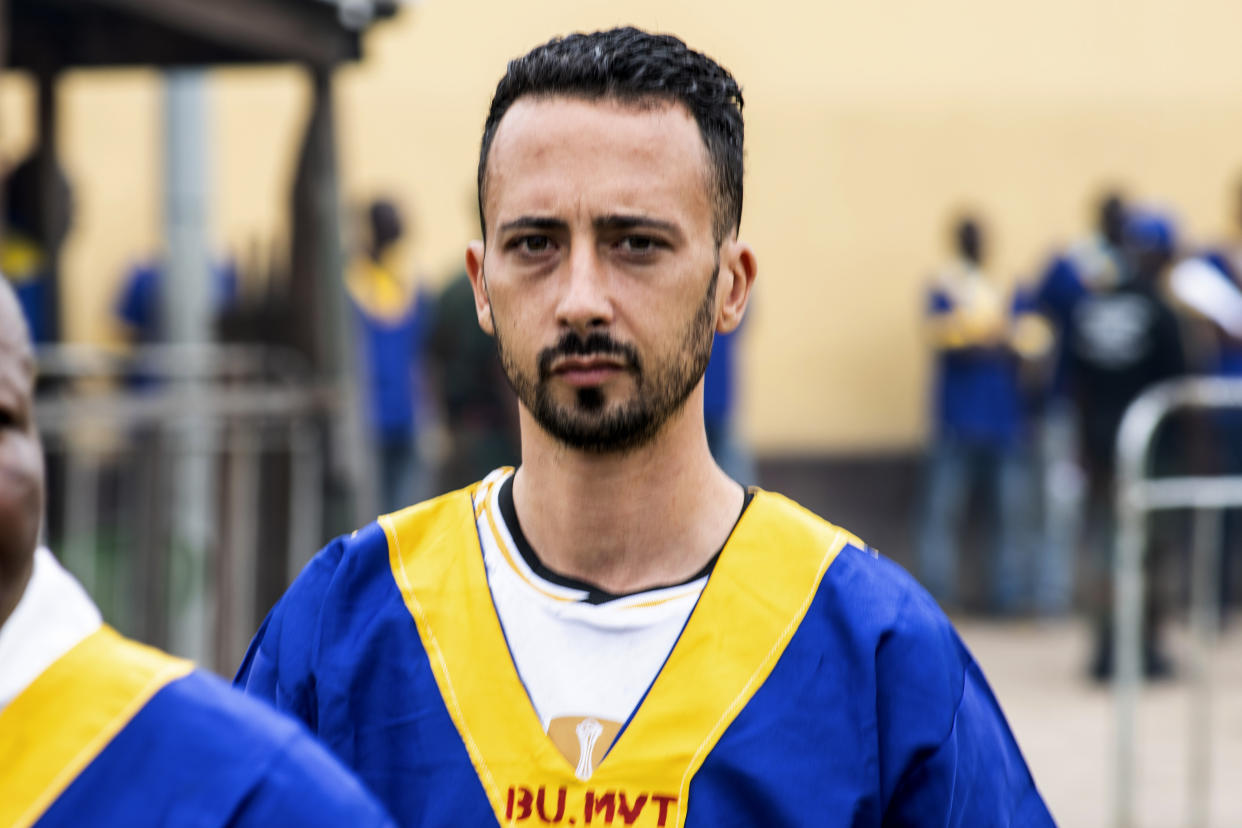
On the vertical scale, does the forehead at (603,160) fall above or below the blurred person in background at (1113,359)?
above

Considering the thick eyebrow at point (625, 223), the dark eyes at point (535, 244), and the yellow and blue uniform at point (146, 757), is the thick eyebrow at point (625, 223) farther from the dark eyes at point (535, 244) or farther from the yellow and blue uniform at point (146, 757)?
the yellow and blue uniform at point (146, 757)

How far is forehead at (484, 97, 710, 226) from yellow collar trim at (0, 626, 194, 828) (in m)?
0.79

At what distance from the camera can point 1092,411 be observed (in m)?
8.73

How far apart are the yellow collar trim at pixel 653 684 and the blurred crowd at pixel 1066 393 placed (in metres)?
6.33

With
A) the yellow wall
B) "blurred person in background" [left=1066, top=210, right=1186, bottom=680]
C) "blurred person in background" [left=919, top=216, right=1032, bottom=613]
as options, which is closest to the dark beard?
"blurred person in background" [left=1066, top=210, right=1186, bottom=680]

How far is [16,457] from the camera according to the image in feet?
4.97

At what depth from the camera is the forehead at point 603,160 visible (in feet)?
6.88

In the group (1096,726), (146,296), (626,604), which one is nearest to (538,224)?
(626,604)

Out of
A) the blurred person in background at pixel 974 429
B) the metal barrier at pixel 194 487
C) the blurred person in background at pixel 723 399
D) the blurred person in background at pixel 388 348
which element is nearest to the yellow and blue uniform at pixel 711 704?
the metal barrier at pixel 194 487

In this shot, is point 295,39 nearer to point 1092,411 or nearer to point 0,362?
Result: point 1092,411

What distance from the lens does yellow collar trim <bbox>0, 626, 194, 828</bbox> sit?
1476mm

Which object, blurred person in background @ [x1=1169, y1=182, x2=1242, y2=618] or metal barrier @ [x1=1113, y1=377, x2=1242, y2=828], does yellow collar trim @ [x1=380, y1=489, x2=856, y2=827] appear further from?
blurred person in background @ [x1=1169, y1=182, x2=1242, y2=618]

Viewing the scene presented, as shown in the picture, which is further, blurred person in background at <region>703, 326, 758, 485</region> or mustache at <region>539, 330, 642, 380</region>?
blurred person in background at <region>703, 326, 758, 485</region>

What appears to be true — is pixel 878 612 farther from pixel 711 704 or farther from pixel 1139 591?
pixel 1139 591
